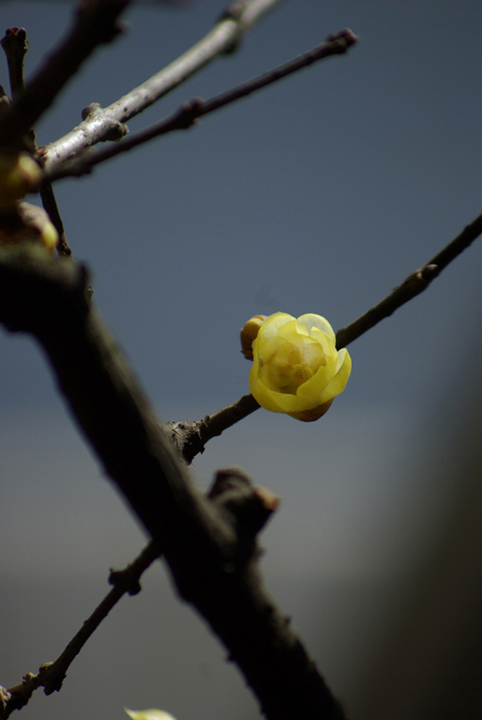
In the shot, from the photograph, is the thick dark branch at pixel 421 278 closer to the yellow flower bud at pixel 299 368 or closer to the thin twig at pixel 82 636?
the yellow flower bud at pixel 299 368

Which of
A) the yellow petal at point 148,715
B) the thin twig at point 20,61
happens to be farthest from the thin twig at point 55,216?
the yellow petal at point 148,715

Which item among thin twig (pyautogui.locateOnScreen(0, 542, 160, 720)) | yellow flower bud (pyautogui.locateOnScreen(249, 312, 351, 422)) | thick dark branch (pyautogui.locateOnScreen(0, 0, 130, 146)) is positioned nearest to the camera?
thick dark branch (pyautogui.locateOnScreen(0, 0, 130, 146))

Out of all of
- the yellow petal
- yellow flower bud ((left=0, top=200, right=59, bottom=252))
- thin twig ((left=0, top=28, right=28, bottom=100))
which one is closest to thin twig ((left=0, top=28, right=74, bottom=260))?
thin twig ((left=0, top=28, right=28, bottom=100))

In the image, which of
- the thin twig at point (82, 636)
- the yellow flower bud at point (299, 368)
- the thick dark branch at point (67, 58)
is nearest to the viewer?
the thick dark branch at point (67, 58)

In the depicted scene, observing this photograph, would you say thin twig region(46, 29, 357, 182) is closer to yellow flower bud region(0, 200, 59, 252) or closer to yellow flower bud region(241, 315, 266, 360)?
yellow flower bud region(0, 200, 59, 252)

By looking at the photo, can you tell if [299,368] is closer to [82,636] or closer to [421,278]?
[421,278]

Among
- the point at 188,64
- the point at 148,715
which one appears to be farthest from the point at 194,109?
the point at 148,715
